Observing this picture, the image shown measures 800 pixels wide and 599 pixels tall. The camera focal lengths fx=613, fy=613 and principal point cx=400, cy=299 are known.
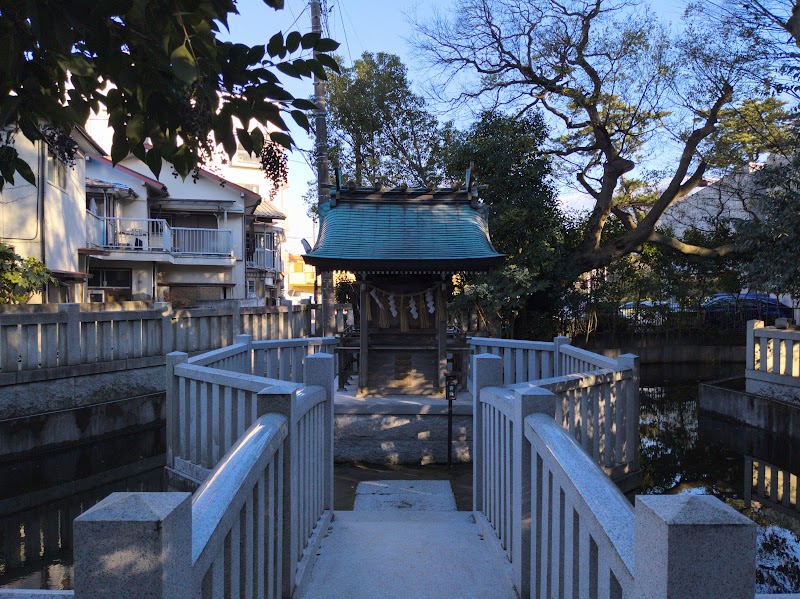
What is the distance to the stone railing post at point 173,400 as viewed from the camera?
6406mm

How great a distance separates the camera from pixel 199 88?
9.57ft

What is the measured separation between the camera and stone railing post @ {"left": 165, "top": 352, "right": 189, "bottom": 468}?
6406mm

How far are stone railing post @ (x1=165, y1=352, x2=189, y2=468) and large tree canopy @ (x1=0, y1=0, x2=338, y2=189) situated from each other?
125 inches

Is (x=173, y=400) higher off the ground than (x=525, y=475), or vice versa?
(x=525, y=475)

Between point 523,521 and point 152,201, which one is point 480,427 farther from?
point 152,201

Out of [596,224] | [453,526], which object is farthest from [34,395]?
[596,224]

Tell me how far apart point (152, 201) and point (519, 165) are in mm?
15346

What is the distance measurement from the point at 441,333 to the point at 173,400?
180 inches

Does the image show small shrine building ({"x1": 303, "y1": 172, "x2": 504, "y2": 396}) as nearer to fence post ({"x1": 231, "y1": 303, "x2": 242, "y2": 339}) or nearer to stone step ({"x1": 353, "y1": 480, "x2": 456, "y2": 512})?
stone step ({"x1": 353, "y1": 480, "x2": 456, "y2": 512})

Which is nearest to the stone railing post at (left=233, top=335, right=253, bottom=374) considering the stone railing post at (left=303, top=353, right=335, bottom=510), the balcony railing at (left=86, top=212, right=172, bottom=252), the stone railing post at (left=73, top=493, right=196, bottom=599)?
the stone railing post at (left=303, top=353, right=335, bottom=510)

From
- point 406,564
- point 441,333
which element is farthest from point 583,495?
point 441,333

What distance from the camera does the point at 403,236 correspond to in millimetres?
9875

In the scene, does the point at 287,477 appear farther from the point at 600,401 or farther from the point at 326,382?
the point at 600,401

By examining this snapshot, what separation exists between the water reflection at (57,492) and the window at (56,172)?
9469mm
